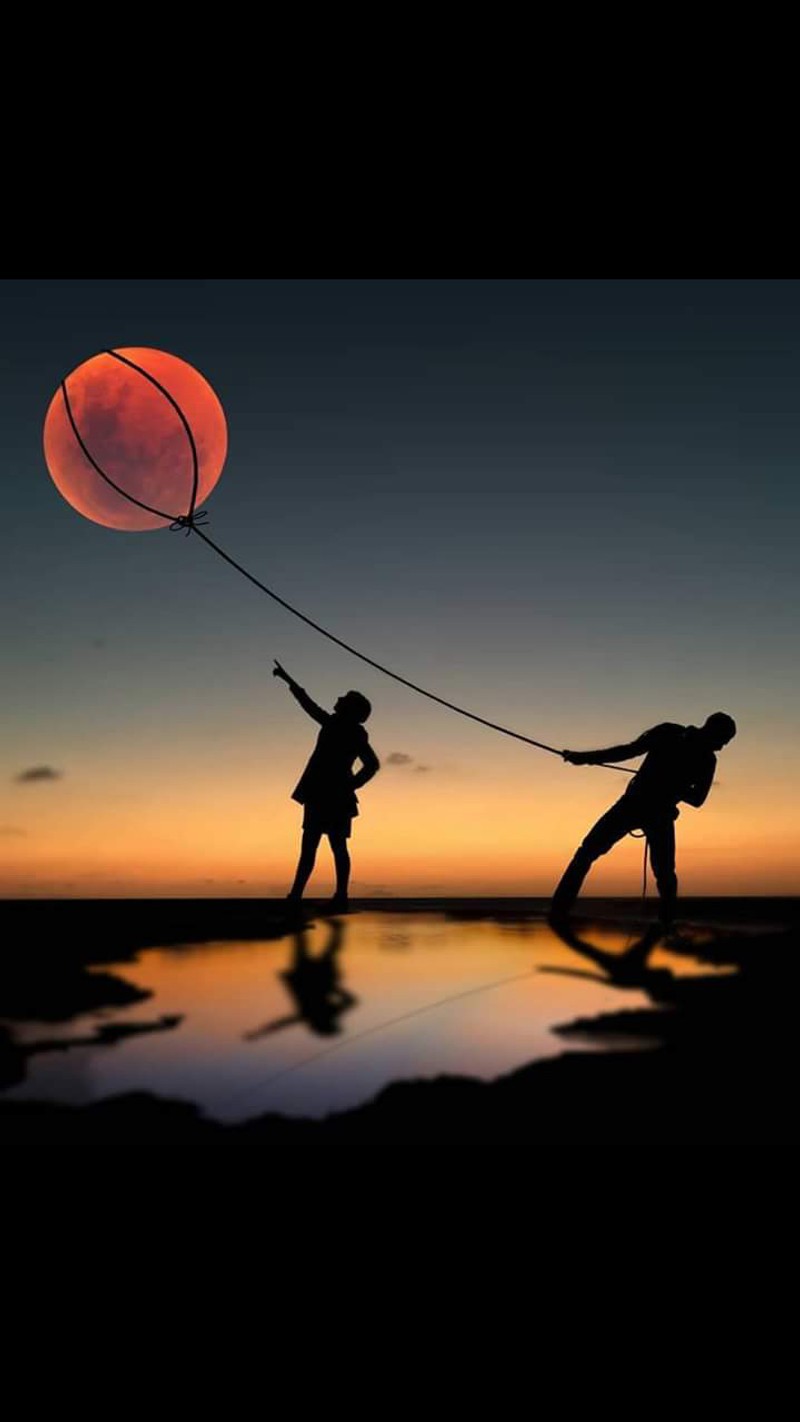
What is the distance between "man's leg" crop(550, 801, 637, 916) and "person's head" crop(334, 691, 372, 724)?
2971 millimetres

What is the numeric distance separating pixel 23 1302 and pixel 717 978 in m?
5.74

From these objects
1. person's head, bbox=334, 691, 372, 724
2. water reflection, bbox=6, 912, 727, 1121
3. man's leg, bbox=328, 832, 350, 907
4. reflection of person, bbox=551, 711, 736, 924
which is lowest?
water reflection, bbox=6, 912, 727, 1121

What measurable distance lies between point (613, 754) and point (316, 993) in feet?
15.9

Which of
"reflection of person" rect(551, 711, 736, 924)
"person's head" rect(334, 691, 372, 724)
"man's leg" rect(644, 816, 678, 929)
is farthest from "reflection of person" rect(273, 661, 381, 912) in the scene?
"man's leg" rect(644, 816, 678, 929)

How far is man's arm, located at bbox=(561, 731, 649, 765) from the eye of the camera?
1013 centimetres

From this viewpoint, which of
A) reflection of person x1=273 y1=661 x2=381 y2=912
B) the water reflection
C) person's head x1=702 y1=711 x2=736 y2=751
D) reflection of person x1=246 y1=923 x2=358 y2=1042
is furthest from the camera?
reflection of person x1=273 y1=661 x2=381 y2=912

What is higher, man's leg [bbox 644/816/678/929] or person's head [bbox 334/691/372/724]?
person's head [bbox 334/691/372/724]

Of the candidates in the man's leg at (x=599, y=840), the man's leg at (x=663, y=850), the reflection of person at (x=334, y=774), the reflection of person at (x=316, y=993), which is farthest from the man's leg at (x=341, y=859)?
the man's leg at (x=663, y=850)

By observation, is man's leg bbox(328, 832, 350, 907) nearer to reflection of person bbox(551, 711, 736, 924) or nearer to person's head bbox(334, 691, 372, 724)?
person's head bbox(334, 691, 372, 724)

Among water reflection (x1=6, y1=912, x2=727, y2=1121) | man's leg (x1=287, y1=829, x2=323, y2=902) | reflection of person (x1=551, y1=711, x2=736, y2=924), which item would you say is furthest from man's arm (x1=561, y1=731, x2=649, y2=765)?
man's leg (x1=287, y1=829, x2=323, y2=902)

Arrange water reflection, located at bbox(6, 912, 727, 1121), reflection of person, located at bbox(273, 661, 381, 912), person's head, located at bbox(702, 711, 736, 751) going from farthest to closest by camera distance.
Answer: reflection of person, located at bbox(273, 661, 381, 912), person's head, located at bbox(702, 711, 736, 751), water reflection, located at bbox(6, 912, 727, 1121)

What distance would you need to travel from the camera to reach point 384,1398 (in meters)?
2.28

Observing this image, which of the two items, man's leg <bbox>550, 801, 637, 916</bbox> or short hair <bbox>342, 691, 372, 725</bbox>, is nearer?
man's leg <bbox>550, 801, 637, 916</bbox>

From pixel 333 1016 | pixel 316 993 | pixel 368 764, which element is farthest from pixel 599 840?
pixel 333 1016
